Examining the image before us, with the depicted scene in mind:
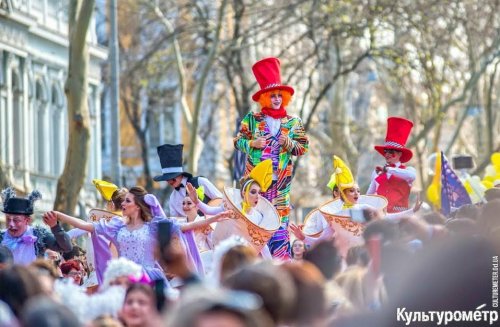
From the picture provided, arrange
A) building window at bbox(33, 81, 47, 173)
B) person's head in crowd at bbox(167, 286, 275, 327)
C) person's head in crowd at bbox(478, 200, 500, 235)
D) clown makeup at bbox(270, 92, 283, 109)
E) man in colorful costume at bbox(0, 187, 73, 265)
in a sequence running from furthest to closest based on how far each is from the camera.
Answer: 1. building window at bbox(33, 81, 47, 173)
2. clown makeup at bbox(270, 92, 283, 109)
3. man in colorful costume at bbox(0, 187, 73, 265)
4. person's head in crowd at bbox(478, 200, 500, 235)
5. person's head in crowd at bbox(167, 286, 275, 327)

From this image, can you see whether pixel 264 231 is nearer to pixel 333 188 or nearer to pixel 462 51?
pixel 333 188

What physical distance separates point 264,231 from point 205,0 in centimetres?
2758

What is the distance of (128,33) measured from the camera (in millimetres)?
48656

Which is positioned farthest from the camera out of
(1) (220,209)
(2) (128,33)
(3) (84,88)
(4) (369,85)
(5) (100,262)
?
(4) (369,85)

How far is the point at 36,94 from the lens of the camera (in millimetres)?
43062

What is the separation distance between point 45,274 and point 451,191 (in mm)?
10491

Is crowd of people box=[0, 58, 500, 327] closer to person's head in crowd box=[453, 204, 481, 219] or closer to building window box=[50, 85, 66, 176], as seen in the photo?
person's head in crowd box=[453, 204, 481, 219]

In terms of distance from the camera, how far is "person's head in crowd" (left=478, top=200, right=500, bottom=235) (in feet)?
43.0

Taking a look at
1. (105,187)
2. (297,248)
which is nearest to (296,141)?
(297,248)

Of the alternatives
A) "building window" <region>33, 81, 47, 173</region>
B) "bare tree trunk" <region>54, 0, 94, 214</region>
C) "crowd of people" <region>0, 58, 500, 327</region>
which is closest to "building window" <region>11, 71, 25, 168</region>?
"building window" <region>33, 81, 47, 173</region>

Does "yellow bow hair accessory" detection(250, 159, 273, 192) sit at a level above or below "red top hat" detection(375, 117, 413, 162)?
below

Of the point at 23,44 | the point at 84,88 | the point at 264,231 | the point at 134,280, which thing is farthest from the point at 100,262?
the point at 23,44

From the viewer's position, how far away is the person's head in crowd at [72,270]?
55.4 ft

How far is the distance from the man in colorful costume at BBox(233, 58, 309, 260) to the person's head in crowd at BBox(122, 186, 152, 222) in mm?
2086
